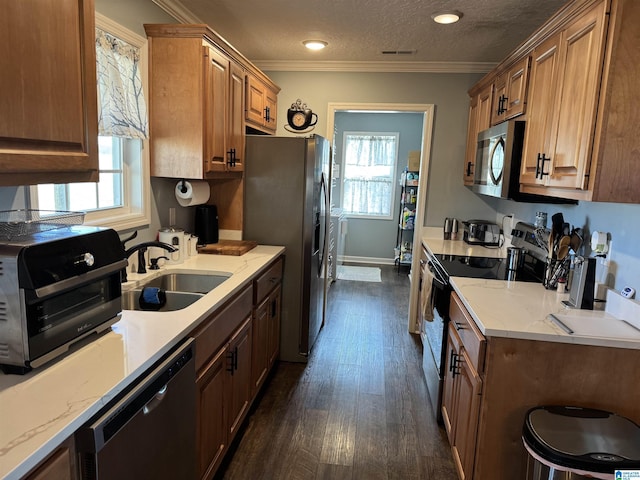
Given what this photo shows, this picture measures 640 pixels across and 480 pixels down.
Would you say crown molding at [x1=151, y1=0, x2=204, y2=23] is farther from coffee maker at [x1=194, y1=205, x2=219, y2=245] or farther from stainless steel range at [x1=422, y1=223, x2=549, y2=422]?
stainless steel range at [x1=422, y1=223, x2=549, y2=422]

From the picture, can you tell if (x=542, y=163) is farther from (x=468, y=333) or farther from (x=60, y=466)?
(x=60, y=466)

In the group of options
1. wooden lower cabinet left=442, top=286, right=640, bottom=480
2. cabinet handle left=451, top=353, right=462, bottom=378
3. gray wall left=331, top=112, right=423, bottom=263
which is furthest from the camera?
gray wall left=331, top=112, right=423, bottom=263

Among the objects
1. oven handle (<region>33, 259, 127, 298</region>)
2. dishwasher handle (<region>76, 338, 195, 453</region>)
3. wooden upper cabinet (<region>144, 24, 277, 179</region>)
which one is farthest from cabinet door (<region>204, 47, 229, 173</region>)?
dishwasher handle (<region>76, 338, 195, 453</region>)

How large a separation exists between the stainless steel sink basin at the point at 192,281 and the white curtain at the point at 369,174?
16.0 feet

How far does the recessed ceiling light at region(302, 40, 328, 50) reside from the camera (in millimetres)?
3340

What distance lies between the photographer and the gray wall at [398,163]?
6.75 metres

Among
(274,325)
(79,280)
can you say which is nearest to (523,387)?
(79,280)

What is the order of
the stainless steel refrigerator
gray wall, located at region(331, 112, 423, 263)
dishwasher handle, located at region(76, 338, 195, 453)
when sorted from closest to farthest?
dishwasher handle, located at region(76, 338, 195, 453) < the stainless steel refrigerator < gray wall, located at region(331, 112, 423, 263)

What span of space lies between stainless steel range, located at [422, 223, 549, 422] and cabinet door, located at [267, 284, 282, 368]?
41.9 inches

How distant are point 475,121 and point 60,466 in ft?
11.6

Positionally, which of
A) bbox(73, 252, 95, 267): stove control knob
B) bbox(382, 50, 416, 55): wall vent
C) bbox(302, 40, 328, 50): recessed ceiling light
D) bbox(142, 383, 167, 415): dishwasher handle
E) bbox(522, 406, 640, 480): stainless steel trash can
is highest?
bbox(382, 50, 416, 55): wall vent

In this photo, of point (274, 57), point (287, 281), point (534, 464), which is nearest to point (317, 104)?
point (274, 57)

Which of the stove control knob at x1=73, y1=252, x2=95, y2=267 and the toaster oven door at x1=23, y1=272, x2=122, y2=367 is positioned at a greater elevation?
the stove control knob at x1=73, y1=252, x2=95, y2=267

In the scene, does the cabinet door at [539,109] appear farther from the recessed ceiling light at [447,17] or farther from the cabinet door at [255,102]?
the cabinet door at [255,102]
